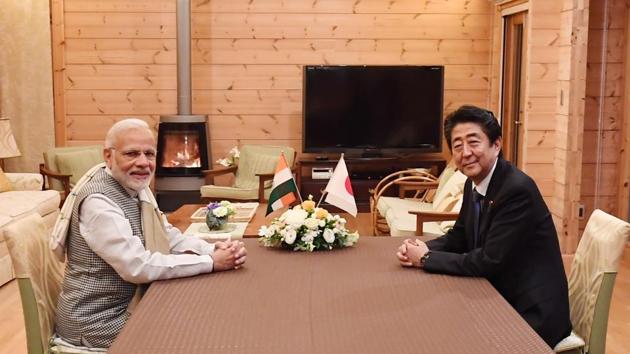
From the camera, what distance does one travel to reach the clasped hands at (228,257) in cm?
283

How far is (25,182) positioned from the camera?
681 centimetres

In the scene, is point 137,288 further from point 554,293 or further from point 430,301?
point 554,293

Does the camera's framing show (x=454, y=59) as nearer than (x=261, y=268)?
No

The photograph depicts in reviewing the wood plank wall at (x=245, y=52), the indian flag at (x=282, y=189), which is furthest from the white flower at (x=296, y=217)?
the wood plank wall at (x=245, y=52)

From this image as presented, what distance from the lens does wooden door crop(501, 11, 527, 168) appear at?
7.32 metres

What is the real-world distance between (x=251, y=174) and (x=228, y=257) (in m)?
4.64

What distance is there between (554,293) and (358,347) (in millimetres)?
936

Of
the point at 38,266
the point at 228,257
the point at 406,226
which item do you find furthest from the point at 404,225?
the point at 38,266

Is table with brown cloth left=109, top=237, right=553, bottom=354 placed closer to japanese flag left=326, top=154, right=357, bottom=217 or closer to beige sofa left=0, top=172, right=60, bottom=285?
japanese flag left=326, top=154, right=357, bottom=217

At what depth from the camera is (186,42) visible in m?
7.71

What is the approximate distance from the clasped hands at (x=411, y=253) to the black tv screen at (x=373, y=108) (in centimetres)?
501

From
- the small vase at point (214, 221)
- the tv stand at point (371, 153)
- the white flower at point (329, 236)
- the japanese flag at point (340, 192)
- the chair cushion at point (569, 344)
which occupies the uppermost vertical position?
the japanese flag at point (340, 192)

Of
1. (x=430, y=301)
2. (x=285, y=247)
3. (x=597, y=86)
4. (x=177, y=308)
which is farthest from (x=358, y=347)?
(x=597, y=86)

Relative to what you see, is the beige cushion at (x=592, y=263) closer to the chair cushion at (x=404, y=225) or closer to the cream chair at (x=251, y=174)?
the chair cushion at (x=404, y=225)
